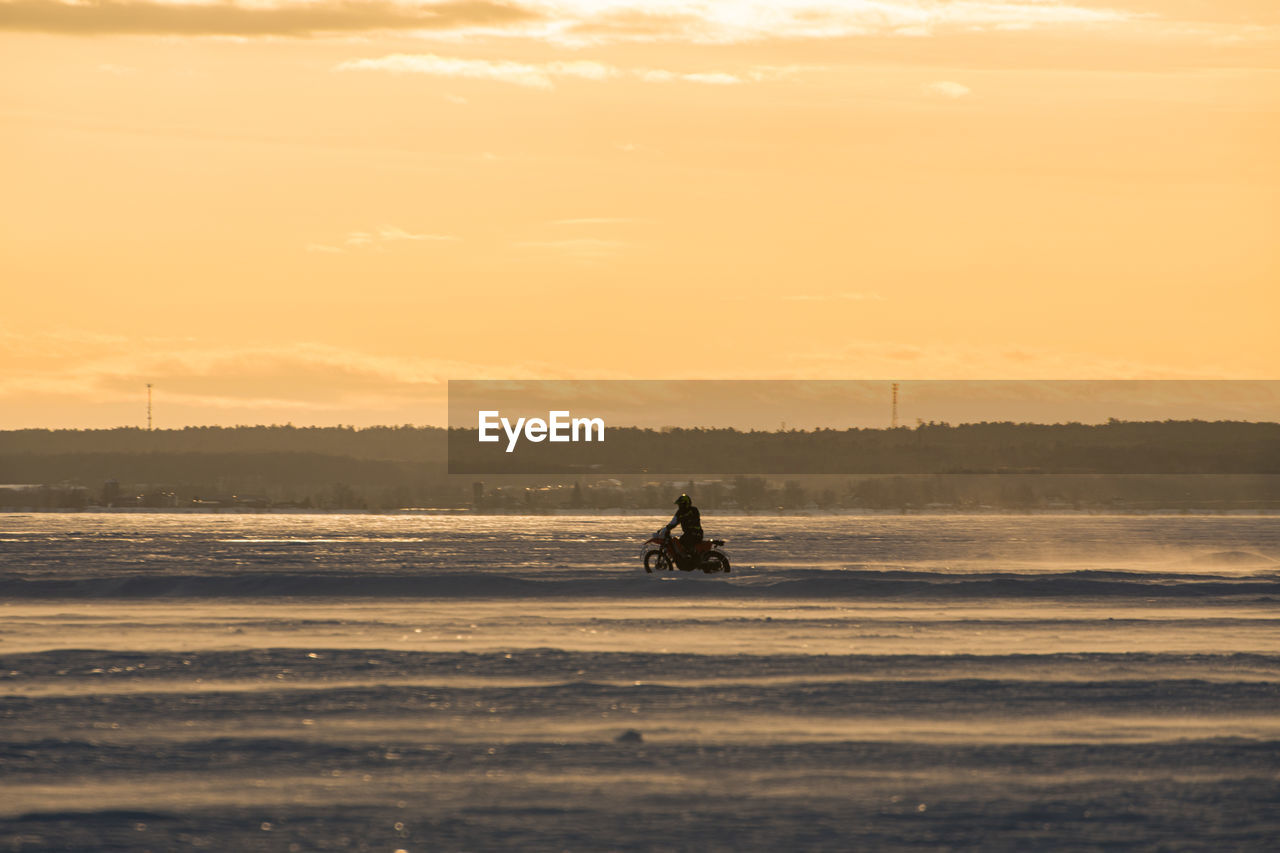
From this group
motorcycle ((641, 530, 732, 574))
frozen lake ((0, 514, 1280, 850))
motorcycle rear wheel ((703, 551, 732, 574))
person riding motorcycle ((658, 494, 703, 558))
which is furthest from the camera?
person riding motorcycle ((658, 494, 703, 558))

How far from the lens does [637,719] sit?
14922 mm

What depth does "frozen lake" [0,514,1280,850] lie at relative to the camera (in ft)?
35.0

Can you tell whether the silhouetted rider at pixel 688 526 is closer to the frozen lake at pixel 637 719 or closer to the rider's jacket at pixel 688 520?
the rider's jacket at pixel 688 520

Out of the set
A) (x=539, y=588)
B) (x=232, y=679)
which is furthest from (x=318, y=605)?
(x=232, y=679)

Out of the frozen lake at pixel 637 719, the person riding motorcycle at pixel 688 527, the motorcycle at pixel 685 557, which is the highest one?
the person riding motorcycle at pixel 688 527

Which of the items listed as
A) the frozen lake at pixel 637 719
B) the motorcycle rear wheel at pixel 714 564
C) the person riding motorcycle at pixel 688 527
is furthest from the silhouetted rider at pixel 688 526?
the frozen lake at pixel 637 719

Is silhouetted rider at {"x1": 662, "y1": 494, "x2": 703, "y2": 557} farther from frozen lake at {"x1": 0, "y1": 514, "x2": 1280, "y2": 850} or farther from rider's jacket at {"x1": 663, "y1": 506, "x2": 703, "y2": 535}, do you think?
frozen lake at {"x1": 0, "y1": 514, "x2": 1280, "y2": 850}

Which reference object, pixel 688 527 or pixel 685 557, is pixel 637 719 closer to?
pixel 685 557

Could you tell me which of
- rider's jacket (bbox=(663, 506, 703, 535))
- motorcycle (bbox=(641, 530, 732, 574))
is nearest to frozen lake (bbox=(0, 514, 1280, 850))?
motorcycle (bbox=(641, 530, 732, 574))

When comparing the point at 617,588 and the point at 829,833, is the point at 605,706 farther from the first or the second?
the point at 617,588

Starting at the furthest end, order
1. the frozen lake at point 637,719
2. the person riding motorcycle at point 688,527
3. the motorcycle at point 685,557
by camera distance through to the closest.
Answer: the person riding motorcycle at point 688,527 → the motorcycle at point 685,557 → the frozen lake at point 637,719

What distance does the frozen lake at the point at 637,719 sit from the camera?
420 inches

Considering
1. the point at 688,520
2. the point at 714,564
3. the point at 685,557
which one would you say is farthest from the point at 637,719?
the point at 688,520

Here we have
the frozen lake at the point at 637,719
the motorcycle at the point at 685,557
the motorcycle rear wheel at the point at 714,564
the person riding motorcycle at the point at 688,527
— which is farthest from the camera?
the person riding motorcycle at the point at 688,527
